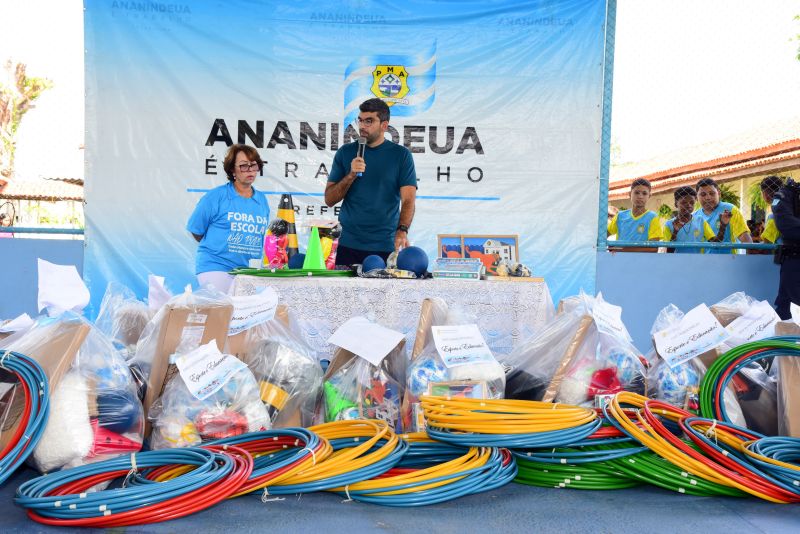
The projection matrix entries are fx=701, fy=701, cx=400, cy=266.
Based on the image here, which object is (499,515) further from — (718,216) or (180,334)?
(718,216)

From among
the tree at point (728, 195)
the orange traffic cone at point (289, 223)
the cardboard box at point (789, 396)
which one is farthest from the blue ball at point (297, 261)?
the tree at point (728, 195)

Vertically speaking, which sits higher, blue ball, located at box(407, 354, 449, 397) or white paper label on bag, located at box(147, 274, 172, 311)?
white paper label on bag, located at box(147, 274, 172, 311)

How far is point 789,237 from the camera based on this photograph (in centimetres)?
482

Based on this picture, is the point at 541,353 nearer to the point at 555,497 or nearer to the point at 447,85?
the point at 555,497

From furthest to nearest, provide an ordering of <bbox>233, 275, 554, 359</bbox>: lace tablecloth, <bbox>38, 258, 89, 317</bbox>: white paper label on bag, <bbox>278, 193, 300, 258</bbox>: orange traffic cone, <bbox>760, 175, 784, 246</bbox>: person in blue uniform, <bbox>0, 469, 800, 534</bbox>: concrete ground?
<bbox>760, 175, 784, 246</bbox>: person in blue uniform → <bbox>278, 193, 300, 258</bbox>: orange traffic cone → <bbox>233, 275, 554, 359</bbox>: lace tablecloth → <bbox>38, 258, 89, 317</bbox>: white paper label on bag → <bbox>0, 469, 800, 534</bbox>: concrete ground

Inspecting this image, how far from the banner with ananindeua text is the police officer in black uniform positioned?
125 cm

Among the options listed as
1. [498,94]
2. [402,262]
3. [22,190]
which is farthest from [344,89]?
[22,190]

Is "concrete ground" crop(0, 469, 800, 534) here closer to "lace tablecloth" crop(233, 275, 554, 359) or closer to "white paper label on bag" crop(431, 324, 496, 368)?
"white paper label on bag" crop(431, 324, 496, 368)

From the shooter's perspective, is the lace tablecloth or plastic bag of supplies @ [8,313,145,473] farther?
the lace tablecloth

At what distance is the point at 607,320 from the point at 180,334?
4.43 feet

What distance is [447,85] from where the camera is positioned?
212 inches

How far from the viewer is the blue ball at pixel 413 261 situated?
10.7 ft

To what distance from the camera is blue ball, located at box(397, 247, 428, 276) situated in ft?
10.7

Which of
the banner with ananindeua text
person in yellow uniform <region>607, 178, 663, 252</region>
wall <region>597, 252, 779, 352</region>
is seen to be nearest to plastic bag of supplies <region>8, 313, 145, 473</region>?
the banner with ananindeua text
